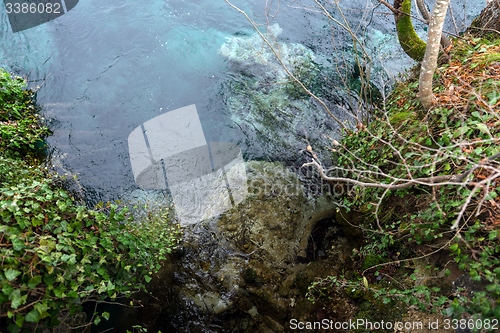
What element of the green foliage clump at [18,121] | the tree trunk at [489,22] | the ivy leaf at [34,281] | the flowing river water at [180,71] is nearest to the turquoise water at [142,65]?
the flowing river water at [180,71]

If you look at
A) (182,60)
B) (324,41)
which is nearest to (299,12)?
(324,41)

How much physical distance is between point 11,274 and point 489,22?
7.20m

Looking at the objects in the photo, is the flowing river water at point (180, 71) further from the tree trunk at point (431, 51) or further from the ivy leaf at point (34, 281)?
the ivy leaf at point (34, 281)

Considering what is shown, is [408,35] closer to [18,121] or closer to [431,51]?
[431,51]

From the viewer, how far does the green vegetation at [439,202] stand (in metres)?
3.08

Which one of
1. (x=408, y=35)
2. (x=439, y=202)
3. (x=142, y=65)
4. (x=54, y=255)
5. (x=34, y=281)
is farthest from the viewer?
(x=142, y=65)

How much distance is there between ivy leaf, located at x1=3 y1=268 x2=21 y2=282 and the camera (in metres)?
2.76

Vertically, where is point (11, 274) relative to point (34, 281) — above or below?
above

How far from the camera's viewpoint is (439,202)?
3.61m

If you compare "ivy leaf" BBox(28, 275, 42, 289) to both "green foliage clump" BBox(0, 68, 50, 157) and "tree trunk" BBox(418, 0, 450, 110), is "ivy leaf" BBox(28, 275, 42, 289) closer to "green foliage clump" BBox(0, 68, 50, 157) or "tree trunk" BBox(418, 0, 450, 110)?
"green foliage clump" BBox(0, 68, 50, 157)

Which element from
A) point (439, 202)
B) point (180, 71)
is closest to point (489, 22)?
point (439, 202)

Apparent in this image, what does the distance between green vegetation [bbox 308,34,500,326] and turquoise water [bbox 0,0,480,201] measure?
2.20 meters

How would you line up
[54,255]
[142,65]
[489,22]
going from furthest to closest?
[142,65]
[489,22]
[54,255]

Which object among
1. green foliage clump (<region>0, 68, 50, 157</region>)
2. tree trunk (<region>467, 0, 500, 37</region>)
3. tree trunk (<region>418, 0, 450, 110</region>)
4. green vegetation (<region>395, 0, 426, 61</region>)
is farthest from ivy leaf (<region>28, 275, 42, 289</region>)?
tree trunk (<region>467, 0, 500, 37</region>)
